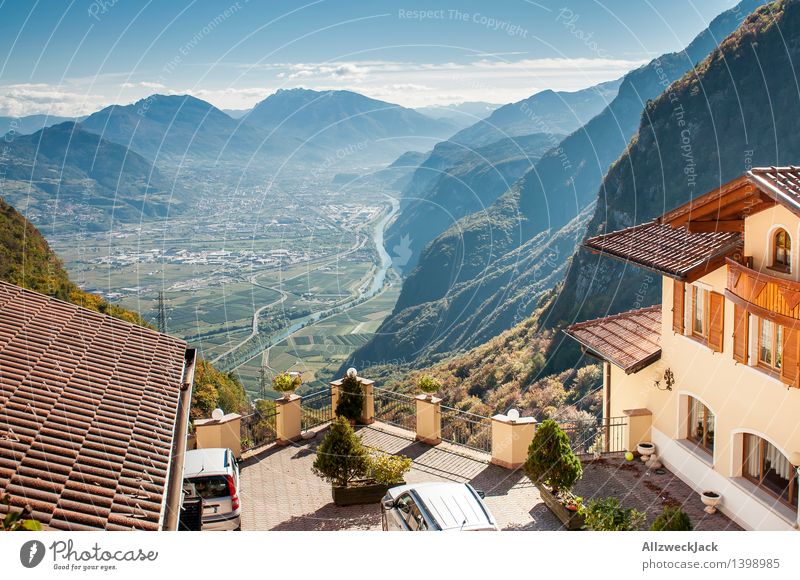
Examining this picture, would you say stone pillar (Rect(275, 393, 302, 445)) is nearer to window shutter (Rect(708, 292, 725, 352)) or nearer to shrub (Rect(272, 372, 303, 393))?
shrub (Rect(272, 372, 303, 393))

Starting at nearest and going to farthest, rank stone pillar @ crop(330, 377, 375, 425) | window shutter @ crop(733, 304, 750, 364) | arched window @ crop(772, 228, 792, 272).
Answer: arched window @ crop(772, 228, 792, 272) → window shutter @ crop(733, 304, 750, 364) → stone pillar @ crop(330, 377, 375, 425)

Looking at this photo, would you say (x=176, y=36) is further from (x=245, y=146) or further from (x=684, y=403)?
(x=245, y=146)

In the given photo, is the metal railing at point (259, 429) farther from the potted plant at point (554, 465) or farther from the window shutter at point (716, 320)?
the window shutter at point (716, 320)

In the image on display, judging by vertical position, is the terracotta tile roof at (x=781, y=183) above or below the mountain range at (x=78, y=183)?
below

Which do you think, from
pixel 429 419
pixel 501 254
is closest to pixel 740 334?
pixel 429 419

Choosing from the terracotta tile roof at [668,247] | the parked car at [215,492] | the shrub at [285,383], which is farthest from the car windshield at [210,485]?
the terracotta tile roof at [668,247]

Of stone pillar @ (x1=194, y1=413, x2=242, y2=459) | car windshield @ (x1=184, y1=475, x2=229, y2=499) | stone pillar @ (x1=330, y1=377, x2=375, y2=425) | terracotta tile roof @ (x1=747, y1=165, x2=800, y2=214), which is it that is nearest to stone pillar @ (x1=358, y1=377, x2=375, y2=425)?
stone pillar @ (x1=330, y1=377, x2=375, y2=425)
